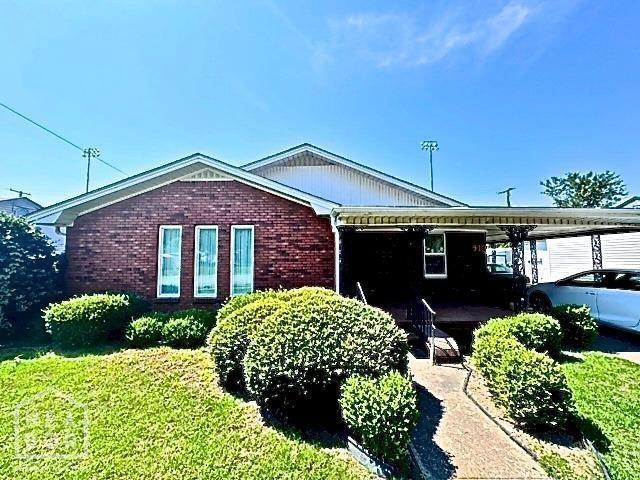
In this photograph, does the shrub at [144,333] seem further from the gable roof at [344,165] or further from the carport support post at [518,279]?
the carport support post at [518,279]

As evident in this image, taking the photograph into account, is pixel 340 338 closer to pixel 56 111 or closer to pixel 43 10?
pixel 43 10

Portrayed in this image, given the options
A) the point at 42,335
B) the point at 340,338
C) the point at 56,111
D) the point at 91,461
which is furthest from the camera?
the point at 56,111

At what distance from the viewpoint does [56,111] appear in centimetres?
A: 1566

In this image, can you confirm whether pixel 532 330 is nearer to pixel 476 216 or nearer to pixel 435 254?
pixel 476 216

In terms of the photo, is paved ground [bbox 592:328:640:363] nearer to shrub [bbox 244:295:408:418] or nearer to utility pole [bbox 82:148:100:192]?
shrub [bbox 244:295:408:418]

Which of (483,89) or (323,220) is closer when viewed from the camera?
(323,220)

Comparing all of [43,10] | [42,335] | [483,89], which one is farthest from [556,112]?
[42,335]

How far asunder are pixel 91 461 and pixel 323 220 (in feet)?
23.8

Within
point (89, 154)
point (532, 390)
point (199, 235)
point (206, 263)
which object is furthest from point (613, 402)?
point (89, 154)

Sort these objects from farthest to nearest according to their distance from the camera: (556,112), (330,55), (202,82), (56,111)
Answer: (56,111)
(556,112)
(202,82)
(330,55)

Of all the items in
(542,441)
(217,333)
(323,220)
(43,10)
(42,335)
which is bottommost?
(542,441)

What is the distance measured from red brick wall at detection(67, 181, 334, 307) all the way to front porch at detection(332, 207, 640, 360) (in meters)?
1.17

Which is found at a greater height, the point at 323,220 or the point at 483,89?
the point at 483,89

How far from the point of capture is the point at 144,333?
26.1 feet
